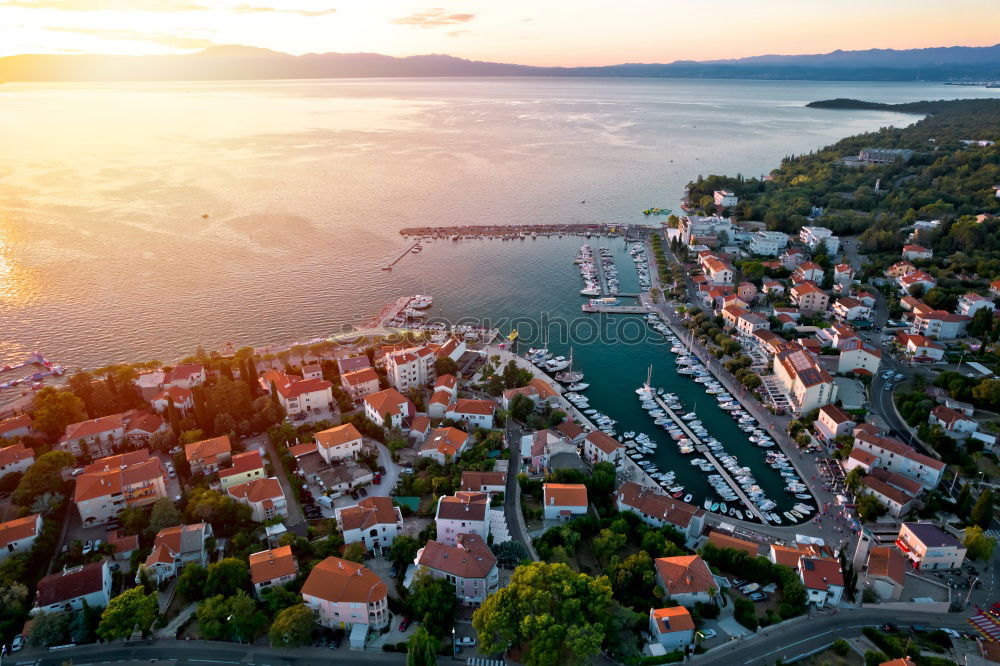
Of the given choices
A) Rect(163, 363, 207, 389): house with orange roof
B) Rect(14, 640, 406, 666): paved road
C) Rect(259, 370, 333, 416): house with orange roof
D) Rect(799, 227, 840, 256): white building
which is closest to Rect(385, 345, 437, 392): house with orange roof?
Rect(259, 370, 333, 416): house with orange roof

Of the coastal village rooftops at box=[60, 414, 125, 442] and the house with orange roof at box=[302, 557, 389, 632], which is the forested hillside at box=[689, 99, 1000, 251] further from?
the coastal village rooftops at box=[60, 414, 125, 442]

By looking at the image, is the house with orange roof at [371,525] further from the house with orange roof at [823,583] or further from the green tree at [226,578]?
the house with orange roof at [823,583]

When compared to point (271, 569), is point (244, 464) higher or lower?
higher

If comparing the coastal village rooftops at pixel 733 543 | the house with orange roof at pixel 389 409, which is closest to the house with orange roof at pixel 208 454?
the house with orange roof at pixel 389 409

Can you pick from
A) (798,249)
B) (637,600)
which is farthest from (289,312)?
(798,249)

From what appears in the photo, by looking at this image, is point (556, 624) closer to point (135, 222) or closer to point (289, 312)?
point (289, 312)

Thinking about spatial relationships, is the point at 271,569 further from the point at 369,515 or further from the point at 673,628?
the point at 673,628

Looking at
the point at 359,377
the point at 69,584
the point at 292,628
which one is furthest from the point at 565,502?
the point at 69,584
